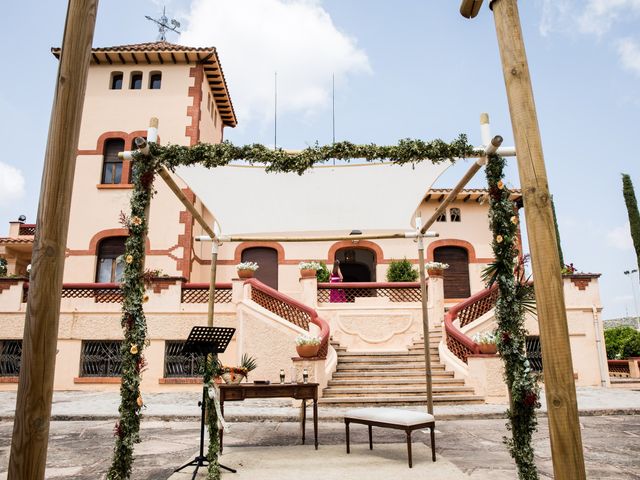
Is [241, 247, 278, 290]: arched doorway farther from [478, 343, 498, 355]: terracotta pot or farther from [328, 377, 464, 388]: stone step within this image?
[478, 343, 498, 355]: terracotta pot

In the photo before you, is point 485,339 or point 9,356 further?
point 9,356

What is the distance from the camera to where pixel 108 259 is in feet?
53.0

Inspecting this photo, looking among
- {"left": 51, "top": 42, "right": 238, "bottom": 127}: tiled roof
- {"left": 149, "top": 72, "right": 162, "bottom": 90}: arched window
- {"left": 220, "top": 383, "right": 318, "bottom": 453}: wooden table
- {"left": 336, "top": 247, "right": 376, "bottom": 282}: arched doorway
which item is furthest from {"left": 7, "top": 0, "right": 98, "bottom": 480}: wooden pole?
{"left": 336, "top": 247, "right": 376, "bottom": 282}: arched doorway

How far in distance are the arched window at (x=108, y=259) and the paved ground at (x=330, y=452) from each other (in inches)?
317

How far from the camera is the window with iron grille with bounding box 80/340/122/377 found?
13.0 meters

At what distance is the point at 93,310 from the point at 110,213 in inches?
166

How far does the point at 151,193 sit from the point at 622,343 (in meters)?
22.2

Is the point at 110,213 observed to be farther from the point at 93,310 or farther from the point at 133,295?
the point at 133,295

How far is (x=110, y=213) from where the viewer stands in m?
16.1

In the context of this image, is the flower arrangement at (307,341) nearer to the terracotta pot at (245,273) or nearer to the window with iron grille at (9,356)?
the terracotta pot at (245,273)

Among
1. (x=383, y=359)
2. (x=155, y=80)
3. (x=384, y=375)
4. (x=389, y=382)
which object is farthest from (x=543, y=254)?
(x=155, y=80)

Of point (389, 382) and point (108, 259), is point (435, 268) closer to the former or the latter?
point (389, 382)

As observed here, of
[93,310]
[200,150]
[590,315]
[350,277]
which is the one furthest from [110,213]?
[590,315]

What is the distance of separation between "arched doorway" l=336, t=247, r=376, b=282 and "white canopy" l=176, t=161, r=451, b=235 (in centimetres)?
1261
